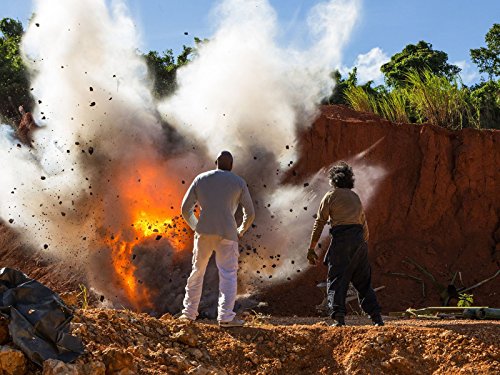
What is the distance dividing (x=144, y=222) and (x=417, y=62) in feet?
47.5

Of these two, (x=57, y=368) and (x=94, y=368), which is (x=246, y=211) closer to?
(x=94, y=368)

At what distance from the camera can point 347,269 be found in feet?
22.7

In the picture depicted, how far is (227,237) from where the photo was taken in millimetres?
6512

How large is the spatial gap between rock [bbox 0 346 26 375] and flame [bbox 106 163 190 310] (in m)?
5.53

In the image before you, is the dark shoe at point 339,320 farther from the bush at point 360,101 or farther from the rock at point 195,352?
the bush at point 360,101

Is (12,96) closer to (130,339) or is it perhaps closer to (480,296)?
(480,296)

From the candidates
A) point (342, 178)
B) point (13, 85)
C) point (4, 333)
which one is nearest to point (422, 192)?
point (342, 178)

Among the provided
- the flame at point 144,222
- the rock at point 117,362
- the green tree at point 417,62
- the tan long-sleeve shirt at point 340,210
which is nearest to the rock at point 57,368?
the rock at point 117,362

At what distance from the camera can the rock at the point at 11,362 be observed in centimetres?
482

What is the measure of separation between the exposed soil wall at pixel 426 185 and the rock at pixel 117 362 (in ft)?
22.6

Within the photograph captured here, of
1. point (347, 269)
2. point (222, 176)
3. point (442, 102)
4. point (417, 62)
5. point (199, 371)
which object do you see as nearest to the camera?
point (199, 371)

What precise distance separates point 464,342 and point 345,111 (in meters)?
7.79

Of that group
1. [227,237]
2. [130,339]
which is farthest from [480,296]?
[130,339]

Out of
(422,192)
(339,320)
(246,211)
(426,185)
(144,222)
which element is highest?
(426,185)
